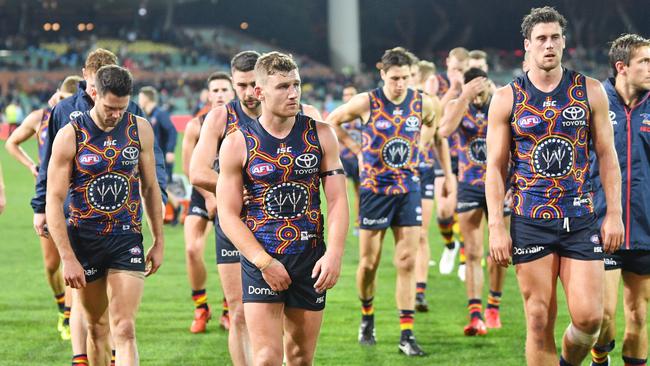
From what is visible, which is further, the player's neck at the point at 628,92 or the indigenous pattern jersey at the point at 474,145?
the indigenous pattern jersey at the point at 474,145

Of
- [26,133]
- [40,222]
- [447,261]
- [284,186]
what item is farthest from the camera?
[447,261]

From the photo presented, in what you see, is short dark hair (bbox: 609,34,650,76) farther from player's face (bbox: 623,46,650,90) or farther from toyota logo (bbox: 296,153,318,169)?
toyota logo (bbox: 296,153,318,169)

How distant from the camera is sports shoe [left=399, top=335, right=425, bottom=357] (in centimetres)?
841

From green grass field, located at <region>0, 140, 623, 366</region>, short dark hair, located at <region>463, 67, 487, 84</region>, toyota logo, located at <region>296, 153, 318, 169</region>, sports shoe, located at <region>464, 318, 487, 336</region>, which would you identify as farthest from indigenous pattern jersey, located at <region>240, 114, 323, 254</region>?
sports shoe, located at <region>464, 318, 487, 336</region>

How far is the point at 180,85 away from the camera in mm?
49000

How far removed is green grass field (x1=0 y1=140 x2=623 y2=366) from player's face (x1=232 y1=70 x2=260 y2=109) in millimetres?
2398

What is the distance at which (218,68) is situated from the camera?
180 feet

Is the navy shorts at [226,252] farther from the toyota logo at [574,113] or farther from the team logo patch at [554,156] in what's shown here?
Answer: the toyota logo at [574,113]

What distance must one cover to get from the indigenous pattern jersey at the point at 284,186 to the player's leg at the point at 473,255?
4.09 meters

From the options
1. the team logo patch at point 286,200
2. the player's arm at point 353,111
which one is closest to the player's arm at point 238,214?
the team logo patch at point 286,200

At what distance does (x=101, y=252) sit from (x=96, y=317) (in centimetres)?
44

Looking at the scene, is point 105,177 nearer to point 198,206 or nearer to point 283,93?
point 283,93

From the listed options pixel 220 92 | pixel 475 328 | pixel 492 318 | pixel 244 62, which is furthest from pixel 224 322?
pixel 244 62

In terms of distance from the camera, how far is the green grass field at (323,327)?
8.38 metres
